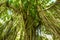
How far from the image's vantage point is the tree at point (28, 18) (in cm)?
237

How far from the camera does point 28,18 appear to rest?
2.49 meters

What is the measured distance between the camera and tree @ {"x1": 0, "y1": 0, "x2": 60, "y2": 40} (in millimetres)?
2371

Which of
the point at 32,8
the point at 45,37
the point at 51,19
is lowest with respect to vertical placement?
the point at 45,37

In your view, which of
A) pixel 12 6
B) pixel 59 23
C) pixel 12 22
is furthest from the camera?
pixel 12 22

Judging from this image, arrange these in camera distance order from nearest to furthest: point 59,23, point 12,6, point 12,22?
1. point 59,23
2. point 12,6
3. point 12,22

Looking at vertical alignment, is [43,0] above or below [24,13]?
above

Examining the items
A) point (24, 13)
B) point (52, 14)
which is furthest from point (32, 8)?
point (52, 14)

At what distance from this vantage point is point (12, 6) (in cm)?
243

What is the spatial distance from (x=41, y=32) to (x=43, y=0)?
48 cm

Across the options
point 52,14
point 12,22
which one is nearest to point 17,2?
point 12,22

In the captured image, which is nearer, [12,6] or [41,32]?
[12,6]

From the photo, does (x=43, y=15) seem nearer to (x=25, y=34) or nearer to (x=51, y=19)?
(x=51, y=19)

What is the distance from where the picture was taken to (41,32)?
105 inches

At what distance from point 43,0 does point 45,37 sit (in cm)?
54
